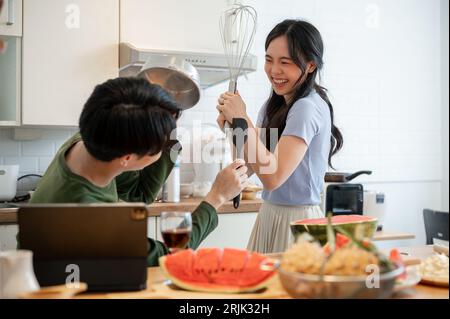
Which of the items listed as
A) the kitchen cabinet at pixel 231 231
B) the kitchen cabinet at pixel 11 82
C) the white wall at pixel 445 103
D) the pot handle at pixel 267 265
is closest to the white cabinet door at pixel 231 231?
the kitchen cabinet at pixel 231 231

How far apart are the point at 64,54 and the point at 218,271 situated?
6.96 ft

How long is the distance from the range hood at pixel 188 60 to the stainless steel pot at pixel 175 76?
1.05 meters

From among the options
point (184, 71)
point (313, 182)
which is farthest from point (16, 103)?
point (313, 182)

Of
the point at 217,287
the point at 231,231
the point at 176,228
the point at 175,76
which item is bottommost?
the point at 231,231

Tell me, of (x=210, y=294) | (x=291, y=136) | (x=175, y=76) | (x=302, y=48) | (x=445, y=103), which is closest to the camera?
(x=210, y=294)

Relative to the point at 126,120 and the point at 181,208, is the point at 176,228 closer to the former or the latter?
the point at 126,120

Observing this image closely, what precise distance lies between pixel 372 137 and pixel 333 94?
1.58ft

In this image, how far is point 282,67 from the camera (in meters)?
2.11

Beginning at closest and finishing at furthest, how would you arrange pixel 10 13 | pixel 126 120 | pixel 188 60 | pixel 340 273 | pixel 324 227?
pixel 340 273 < pixel 126 120 < pixel 324 227 < pixel 10 13 < pixel 188 60

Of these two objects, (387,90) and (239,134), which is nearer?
(239,134)

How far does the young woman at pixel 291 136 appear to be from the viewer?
6.27 ft

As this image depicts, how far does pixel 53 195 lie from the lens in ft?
4.50

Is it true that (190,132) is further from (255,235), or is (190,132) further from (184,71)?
(184,71)

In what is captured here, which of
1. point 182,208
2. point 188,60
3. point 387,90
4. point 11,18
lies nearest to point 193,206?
point 182,208
